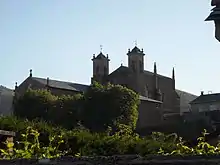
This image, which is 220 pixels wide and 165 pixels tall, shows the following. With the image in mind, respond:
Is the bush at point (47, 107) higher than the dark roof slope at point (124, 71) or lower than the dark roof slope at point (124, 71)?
lower

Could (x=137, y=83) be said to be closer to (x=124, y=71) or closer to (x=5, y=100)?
(x=124, y=71)

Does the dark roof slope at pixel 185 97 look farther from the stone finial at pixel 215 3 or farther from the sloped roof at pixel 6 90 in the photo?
the stone finial at pixel 215 3

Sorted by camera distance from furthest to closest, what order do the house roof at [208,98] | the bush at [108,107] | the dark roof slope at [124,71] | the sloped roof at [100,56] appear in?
1. the sloped roof at [100,56]
2. the dark roof slope at [124,71]
3. the house roof at [208,98]
4. the bush at [108,107]

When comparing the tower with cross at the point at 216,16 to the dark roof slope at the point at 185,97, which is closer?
the tower with cross at the point at 216,16

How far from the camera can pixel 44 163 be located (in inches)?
187

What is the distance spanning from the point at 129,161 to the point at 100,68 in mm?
107532

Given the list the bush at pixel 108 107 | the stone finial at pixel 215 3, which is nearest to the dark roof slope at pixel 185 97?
the bush at pixel 108 107

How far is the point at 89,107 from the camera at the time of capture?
6631cm

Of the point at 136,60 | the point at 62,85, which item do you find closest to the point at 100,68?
the point at 136,60

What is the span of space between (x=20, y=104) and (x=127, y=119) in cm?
1625

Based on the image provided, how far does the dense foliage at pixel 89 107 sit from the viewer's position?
6475 centimetres

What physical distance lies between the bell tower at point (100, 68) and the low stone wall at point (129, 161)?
343 feet

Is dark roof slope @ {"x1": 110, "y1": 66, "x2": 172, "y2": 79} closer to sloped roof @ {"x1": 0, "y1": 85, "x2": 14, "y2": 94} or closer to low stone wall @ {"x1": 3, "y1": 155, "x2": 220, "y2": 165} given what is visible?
sloped roof @ {"x1": 0, "y1": 85, "x2": 14, "y2": 94}

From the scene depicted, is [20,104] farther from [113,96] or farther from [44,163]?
[44,163]
